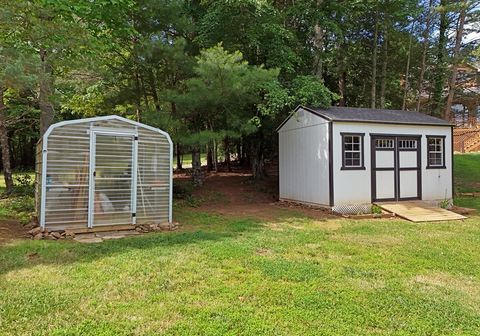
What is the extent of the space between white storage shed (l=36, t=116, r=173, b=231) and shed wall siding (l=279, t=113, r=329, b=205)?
4.64 metres

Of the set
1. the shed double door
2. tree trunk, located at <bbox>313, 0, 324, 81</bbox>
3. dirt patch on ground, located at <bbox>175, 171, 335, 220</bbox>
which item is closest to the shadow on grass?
dirt patch on ground, located at <bbox>175, 171, 335, 220</bbox>

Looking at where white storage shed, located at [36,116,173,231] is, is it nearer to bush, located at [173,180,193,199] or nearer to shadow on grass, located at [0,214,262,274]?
shadow on grass, located at [0,214,262,274]

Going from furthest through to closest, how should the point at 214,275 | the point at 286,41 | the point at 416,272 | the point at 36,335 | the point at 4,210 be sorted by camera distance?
the point at 286,41 < the point at 4,210 < the point at 416,272 < the point at 214,275 < the point at 36,335

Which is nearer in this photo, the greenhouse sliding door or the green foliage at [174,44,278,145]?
the greenhouse sliding door

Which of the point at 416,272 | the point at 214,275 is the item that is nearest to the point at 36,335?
the point at 214,275

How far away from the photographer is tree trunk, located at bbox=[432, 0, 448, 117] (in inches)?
679

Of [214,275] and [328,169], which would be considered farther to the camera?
[328,169]

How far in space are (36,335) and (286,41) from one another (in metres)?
12.9

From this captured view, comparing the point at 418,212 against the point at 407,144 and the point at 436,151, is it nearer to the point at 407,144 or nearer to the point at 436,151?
the point at 407,144

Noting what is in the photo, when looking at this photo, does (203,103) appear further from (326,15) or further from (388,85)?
(388,85)

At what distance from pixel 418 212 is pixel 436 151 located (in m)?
2.99

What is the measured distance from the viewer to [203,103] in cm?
1040

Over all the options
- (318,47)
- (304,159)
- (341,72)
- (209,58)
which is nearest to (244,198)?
(304,159)

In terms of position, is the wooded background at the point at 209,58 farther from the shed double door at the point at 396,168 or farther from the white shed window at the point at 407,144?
the white shed window at the point at 407,144
